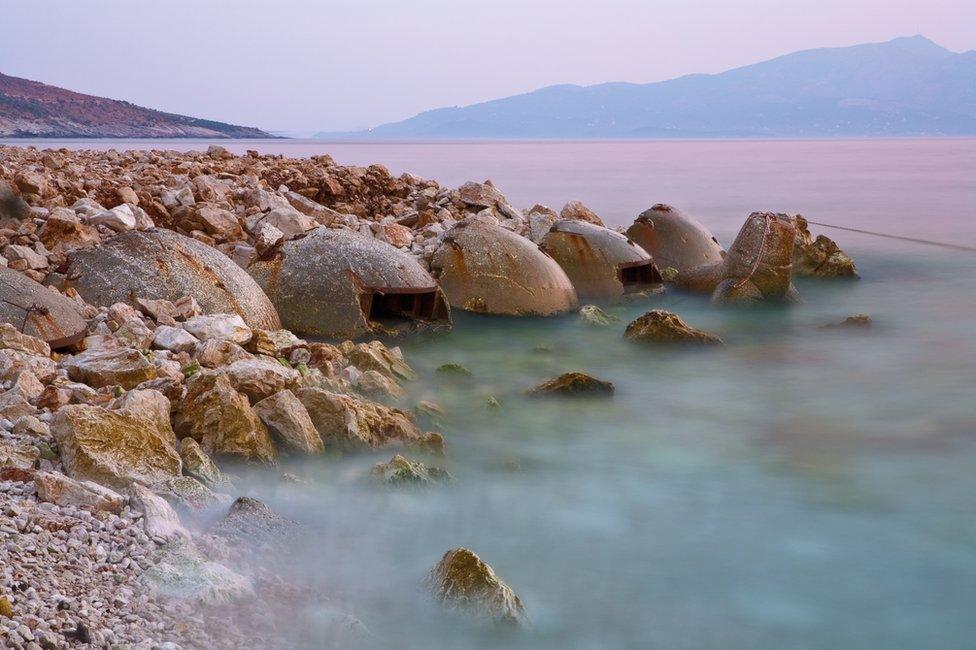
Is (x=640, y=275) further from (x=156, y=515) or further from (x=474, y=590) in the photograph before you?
(x=156, y=515)

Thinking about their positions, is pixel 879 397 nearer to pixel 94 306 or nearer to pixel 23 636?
pixel 94 306

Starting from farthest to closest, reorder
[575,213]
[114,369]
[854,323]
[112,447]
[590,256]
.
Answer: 1. [575,213]
2. [590,256]
3. [854,323]
4. [114,369]
5. [112,447]

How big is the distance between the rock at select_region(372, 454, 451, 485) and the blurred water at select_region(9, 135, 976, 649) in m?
0.08

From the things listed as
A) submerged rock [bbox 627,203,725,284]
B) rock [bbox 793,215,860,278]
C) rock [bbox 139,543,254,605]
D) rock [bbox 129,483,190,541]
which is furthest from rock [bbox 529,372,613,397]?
rock [bbox 793,215,860,278]

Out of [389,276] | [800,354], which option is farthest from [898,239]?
[389,276]

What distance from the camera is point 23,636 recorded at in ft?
9.32

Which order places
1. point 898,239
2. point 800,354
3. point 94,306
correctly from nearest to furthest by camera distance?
point 94,306, point 800,354, point 898,239

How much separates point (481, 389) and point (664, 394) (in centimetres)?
139

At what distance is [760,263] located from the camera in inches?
416

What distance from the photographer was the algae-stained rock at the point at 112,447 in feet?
13.8

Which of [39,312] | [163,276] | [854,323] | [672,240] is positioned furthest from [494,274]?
[39,312]

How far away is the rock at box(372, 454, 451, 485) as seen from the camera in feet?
16.3

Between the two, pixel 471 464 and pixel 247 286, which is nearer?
pixel 471 464

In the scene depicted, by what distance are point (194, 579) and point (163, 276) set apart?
4105mm
